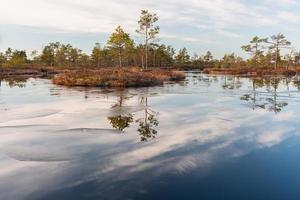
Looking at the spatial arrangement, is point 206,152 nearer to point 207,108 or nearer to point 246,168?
point 246,168

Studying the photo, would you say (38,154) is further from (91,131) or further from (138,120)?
(138,120)

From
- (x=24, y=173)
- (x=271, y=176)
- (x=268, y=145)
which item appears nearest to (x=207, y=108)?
(x=268, y=145)

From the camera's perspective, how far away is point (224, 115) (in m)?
17.8

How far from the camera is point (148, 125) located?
1470cm

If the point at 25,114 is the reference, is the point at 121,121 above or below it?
below

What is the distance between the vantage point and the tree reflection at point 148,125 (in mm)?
12719

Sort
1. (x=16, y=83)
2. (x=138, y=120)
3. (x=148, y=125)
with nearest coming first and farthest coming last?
1. (x=148, y=125)
2. (x=138, y=120)
3. (x=16, y=83)

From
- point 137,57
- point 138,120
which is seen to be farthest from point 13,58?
point 138,120

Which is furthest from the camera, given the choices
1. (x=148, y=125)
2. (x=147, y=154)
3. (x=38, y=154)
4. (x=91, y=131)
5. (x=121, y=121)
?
(x=121, y=121)

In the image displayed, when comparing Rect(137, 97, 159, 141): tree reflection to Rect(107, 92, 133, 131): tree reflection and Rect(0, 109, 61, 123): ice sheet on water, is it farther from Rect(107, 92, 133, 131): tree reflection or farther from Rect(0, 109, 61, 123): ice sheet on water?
Rect(0, 109, 61, 123): ice sheet on water

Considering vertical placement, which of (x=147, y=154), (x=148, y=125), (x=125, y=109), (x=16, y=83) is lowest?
(x=147, y=154)

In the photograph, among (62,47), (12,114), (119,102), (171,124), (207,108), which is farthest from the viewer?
(62,47)

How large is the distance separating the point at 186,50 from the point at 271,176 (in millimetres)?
126458

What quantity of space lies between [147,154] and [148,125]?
451cm
